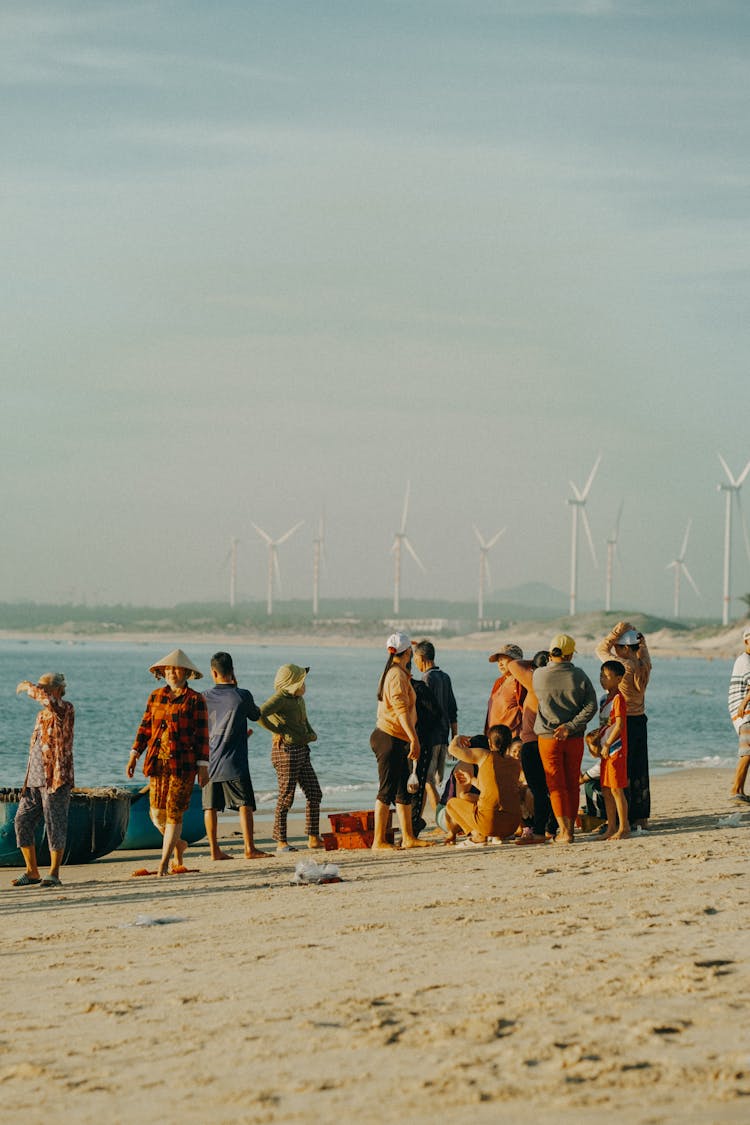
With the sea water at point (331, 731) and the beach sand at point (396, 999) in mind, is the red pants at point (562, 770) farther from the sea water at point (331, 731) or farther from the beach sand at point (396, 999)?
the sea water at point (331, 731)

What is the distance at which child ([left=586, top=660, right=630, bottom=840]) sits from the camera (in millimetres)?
11344

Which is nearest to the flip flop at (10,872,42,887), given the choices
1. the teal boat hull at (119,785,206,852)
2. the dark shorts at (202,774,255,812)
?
the dark shorts at (202,774,255,812)

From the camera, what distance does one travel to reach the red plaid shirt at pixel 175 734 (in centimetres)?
1037

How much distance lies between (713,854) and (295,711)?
11.9 feet

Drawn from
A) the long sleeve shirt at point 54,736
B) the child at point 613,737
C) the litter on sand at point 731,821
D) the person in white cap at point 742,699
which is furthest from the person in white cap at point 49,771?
the person in white cap at point 742,699

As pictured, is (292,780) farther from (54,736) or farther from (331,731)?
(331,731)

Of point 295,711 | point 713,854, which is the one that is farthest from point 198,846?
point 713,854

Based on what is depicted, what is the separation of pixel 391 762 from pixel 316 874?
160cm

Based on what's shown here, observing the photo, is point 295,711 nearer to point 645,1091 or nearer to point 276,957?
point 276,957

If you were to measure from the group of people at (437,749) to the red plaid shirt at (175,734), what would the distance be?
0.01 m

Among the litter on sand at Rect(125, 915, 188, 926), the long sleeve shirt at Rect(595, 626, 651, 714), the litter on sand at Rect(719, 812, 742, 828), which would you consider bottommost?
the litter on sand at Rect(719, 812, 742, 828)

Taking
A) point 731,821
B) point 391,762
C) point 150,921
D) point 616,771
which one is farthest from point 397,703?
point 731,821

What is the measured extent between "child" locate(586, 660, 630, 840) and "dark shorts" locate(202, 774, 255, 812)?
9.35 ft

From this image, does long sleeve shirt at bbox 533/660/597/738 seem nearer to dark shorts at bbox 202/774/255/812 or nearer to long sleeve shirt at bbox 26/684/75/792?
dark shorts at bbox 202/774/255/812
